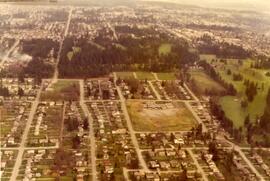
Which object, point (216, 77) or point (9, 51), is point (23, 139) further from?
point (9, 51)

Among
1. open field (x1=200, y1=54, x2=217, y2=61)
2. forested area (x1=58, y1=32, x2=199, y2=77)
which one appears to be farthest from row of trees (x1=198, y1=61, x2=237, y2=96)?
open field (x1=200, y1=54, x2=217, y2=61)

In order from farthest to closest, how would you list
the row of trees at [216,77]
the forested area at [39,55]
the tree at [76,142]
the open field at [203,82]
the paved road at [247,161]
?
the forested area at [39,55], the open field at [203,82], the row of trees at [216,77], the tree at [76,142], the paved road at [247,161]

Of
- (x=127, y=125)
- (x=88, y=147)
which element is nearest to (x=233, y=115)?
(x=127, y=125)

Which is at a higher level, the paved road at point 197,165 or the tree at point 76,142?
the tree at point 76,142

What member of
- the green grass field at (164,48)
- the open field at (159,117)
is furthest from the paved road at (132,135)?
the green grass field at (164,48)

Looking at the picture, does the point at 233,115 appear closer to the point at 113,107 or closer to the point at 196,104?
the point at 196,104

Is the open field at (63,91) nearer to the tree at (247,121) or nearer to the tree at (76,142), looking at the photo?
the tree at (76,142)
